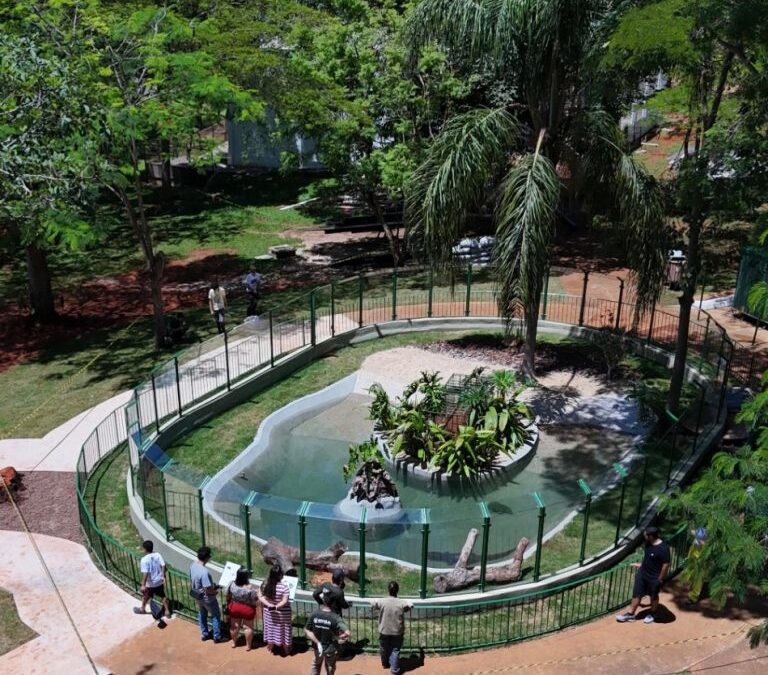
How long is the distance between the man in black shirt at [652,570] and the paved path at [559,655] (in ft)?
1.34

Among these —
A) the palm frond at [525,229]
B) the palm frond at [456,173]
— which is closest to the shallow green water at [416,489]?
the palm frond at [525,229]

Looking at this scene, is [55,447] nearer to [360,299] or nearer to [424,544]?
[360,299]

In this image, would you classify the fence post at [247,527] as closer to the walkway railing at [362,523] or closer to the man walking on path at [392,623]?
the walkway railing at [362,523]

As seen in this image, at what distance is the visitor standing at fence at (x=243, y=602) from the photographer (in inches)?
450

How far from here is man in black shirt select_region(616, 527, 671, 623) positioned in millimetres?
11977

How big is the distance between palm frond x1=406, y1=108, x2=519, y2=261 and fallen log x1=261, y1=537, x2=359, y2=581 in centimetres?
734

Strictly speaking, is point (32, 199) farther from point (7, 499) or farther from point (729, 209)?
point (729, 209)

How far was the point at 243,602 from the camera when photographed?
37.5 feet

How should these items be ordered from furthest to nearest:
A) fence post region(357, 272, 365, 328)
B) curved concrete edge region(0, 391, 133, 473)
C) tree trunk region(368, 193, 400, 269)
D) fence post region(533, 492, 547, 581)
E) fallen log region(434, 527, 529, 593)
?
1. tree trunk region(368, 193, 400, 269)
2. fence post region(357, 272, 365, 328)
3. curved concrete edge region(0, 391, 133, 473)
4. fallen log region(434, 527, 529, 593)
5. fence post region(533, 492, 547, 581)

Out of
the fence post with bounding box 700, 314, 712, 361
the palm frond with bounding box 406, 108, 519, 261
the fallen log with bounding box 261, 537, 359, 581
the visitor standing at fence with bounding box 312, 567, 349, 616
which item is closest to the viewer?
the visitor standing at fence with bounding box 312, 567, 349, 616

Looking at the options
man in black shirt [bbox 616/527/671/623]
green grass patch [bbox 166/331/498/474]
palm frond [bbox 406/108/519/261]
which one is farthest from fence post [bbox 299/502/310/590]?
palm frond [bbox 406/108/519/261]

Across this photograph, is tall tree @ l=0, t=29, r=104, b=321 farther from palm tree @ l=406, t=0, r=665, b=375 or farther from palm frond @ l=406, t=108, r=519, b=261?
palm tree @ l=406, t=0, r=665, b=375

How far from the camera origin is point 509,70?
18297mm

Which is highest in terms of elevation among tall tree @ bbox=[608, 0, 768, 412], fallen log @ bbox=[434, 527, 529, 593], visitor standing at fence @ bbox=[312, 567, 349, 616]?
tall tree @ bbox=[608, 0, 768, 412]
